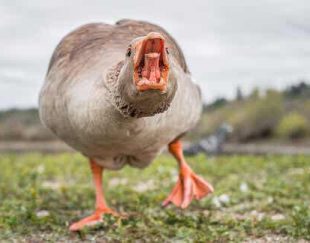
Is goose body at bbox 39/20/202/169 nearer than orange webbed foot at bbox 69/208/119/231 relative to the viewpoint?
Yes

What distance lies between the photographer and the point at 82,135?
5.18m

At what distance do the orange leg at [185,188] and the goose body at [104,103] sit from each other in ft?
2.46

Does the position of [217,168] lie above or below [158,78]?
below

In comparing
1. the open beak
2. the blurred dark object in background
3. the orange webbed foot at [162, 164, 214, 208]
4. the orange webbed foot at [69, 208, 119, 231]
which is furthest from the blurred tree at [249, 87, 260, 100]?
the open beak

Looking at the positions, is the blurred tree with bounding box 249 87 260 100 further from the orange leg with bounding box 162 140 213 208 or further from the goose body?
the goose body

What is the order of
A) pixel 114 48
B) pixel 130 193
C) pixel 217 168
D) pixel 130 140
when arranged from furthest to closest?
pixel 217 168 < pixel 130 193 < pixel 114 48 < pixel 130 140

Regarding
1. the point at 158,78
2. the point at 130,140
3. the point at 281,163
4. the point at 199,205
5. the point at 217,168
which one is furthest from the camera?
the point at 281,163

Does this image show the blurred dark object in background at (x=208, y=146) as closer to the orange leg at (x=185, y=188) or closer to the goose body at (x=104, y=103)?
the orange leg at (x=185, y=188)

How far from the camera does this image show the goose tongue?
3497 millimetres

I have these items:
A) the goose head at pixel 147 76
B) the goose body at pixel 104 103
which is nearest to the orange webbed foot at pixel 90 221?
the goose body at pixel 104 103

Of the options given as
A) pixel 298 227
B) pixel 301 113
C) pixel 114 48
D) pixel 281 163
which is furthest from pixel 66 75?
pixel 301 113

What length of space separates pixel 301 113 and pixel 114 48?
30.7m

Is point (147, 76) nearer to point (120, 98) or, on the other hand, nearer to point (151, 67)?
point (151, 67)

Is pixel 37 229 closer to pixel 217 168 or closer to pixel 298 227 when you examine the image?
pixel 298 227
